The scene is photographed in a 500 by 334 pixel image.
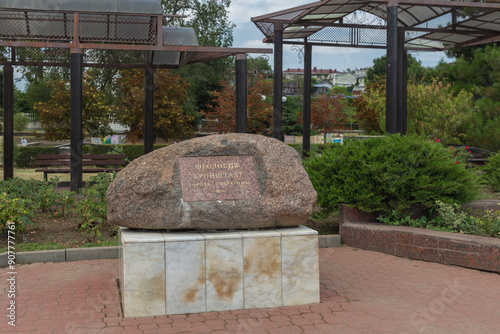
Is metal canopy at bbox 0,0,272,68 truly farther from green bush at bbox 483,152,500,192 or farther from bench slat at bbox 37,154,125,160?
green bush at bbox 483,152,500,192

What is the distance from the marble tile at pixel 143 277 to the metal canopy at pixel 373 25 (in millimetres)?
7596

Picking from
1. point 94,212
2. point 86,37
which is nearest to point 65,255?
point 94,212

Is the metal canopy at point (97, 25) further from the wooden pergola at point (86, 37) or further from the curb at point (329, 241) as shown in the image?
the curb at point (329, 241)

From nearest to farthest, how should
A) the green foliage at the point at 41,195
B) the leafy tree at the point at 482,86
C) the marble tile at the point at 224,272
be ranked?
the marble tile at the point at 224,272 → the green foliage at the point at 41,195 → the leafy tree at the point at 482,86

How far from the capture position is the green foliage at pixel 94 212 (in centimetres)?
729

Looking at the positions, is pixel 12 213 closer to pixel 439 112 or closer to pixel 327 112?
pixel 439 112

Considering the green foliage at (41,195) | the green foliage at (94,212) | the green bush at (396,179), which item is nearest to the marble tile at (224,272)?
the green foliage at (94,212)

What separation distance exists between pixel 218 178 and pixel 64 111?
1905cm

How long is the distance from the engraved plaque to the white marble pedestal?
1.20 ft

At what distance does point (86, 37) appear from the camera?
12.8 meters

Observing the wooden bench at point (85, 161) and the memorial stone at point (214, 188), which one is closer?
the memorial stone at point (214, 188)

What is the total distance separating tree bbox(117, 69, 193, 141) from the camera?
23984mm

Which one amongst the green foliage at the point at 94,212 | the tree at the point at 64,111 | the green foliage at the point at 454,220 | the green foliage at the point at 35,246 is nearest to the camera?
the green foliage at the point at 35,246

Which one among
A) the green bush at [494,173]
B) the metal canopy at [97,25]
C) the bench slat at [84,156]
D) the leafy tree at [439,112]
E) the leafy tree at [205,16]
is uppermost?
the leafy tree at [205,16]
